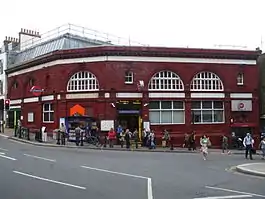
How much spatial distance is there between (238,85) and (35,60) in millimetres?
20071

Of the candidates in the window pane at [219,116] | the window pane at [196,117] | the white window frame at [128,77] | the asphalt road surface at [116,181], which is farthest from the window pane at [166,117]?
the asphalt road surface at [116,181]

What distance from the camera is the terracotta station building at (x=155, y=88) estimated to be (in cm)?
3694

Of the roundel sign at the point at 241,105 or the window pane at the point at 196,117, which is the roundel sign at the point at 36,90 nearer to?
the window pane at the point at 196,117

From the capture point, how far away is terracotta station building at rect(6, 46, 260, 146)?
1454 inches

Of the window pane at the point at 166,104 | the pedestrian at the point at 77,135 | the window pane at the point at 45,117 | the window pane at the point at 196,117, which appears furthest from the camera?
the window pane at the point at 45,117

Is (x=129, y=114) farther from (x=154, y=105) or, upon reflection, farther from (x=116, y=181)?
(x=116, y=181)

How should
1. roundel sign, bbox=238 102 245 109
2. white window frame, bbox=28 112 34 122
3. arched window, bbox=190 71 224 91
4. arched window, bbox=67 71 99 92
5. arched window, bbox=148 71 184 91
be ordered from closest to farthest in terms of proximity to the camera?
1. arched window, bbox=67 71 99 92
2. arched window, bbox=148 71 184 91
3. arched window, bbox=190 71 224 91
4. roundel sign, bbox=238 102 245 109
5. white window frame, bbox=28 112 34 122

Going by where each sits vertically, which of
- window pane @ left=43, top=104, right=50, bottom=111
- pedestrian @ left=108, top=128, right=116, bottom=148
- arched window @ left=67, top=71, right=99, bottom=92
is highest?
arched window @ left=67, top=71, right=99, bottom=92

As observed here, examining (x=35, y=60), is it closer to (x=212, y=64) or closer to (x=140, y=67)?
(x=140, y=67)

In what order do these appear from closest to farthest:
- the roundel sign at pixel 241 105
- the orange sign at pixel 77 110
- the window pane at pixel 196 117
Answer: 1. the orange sign at pixel 77 110
2. the window pane at pixel 196 117
3. the roundel sign at pixel 241 105

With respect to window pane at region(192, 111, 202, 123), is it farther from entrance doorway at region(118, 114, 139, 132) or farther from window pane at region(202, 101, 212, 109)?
entrance doorway at region(118, 114, 139, 132)

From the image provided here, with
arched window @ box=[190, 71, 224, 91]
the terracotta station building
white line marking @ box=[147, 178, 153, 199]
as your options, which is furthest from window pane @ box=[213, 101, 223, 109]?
white line marking @ box=[147, 178, 153, 199]

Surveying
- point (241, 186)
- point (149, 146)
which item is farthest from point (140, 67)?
point (241, 186)

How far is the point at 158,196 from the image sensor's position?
1136cm
